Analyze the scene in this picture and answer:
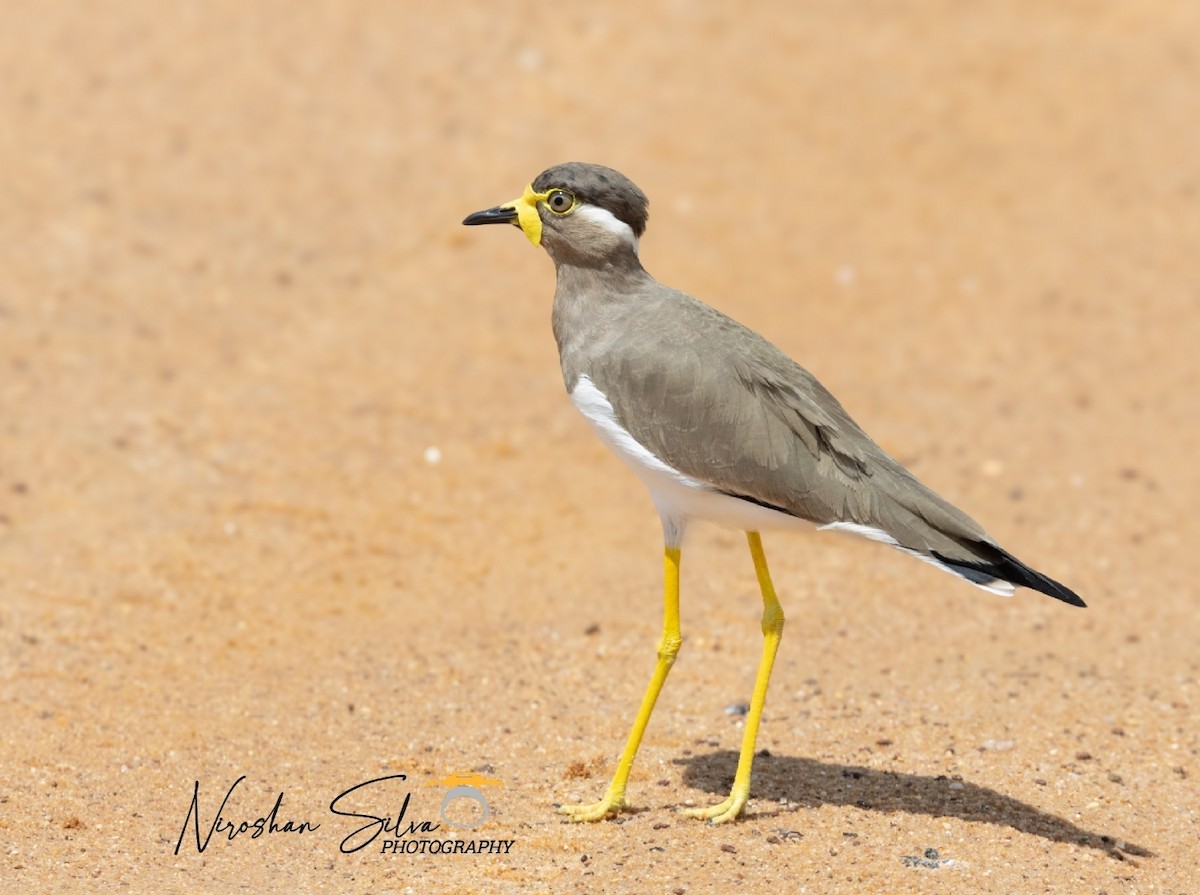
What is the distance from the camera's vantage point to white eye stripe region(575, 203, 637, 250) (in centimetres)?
718

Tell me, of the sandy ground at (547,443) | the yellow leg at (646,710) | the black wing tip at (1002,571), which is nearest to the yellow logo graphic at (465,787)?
the sandy ground at (547,443)

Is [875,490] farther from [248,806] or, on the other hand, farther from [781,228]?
[781,228]

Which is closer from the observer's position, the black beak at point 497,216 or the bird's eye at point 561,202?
the bird's eye at point 561,202

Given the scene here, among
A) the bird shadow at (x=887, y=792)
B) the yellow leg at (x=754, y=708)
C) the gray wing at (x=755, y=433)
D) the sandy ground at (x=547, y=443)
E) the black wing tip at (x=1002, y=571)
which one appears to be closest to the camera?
the black wing tip at (x=1002, y=571)

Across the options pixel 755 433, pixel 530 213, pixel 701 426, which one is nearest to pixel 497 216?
pixel 530 213

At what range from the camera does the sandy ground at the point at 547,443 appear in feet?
23.4

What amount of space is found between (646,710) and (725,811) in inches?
23.6

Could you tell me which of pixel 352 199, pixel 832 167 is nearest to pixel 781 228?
pixel 832 167

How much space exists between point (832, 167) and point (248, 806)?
10.7 meters

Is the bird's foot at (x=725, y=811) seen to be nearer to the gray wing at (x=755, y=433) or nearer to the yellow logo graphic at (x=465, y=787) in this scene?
the yellow logo graphic at (x=465, y=787)

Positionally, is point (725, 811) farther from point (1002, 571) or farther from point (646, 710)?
point (1002, 571)

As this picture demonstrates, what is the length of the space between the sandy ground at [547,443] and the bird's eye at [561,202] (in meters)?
2.86

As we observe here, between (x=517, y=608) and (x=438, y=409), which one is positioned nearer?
(x=517, y=608)

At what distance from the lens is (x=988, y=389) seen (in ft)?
42.9
